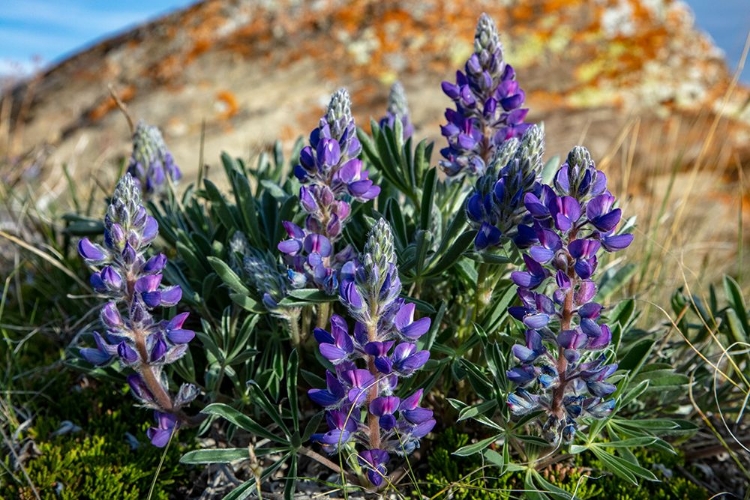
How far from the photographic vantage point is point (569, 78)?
621 centimetres

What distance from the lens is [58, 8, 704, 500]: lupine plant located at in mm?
1692

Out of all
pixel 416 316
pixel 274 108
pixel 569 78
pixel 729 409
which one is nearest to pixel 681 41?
pixel 569 78

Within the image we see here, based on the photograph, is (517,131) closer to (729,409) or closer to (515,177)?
(515,177)

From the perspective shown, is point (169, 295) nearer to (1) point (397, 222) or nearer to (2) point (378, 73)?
(1) point (397, 222)

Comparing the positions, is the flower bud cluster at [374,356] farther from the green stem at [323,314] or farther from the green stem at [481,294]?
the green stem at [481,294]

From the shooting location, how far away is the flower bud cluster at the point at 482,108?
2191mm

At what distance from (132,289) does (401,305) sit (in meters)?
0.75

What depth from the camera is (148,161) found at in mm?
2678

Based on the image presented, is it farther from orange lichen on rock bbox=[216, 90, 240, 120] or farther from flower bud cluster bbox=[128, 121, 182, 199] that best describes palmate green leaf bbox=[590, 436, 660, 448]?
orange lichen on rock bbox=[216, 90, 240, 120]

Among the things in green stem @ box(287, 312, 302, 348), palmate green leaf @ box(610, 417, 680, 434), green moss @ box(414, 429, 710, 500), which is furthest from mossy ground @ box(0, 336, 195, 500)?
palmate green leaf @ box(610, 417, 680, 434)

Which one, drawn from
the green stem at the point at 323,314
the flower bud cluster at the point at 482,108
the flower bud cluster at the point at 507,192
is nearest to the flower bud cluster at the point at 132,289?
the green stem at the point at 323,314

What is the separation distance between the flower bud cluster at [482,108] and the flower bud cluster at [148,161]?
1.20m

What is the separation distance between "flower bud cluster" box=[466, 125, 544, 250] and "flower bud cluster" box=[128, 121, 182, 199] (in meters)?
1.42

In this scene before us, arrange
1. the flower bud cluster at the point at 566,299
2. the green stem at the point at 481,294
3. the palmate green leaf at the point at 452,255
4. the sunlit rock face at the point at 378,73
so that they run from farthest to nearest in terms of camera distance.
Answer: the sunlit rock face at the point at 378,73 → the green stem at the point at 481,294 → the palmate green leaf at the point at 452,255 → the flower bud cluster at the point at 566,299
